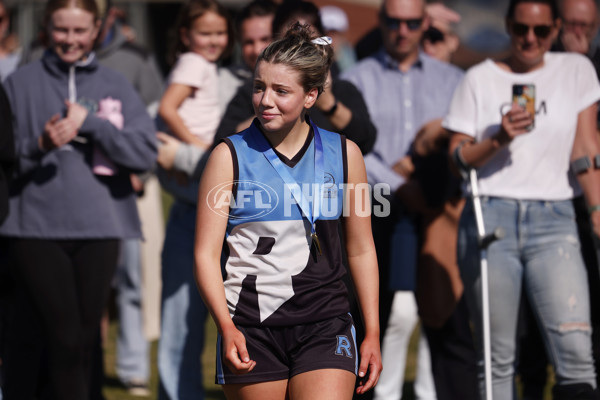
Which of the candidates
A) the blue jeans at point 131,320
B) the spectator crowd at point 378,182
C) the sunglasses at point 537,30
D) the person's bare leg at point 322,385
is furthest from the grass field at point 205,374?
the person's bare leg at point 322,385

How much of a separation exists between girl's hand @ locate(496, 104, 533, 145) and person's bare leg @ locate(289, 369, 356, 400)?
64.7 inches

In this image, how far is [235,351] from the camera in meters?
3.51

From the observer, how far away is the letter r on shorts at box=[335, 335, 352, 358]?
3670mm

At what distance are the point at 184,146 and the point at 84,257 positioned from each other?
2.74ft

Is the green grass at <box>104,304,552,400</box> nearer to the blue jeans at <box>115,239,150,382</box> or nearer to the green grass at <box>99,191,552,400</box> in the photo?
the green grass at <box>99,191,552,400</box>

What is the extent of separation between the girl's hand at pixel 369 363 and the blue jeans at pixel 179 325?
84.9 inches

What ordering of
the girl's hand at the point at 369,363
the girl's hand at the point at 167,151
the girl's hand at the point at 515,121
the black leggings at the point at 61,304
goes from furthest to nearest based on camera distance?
the girl's hand at the point at 167,151 → the black leggings at the point at 61,304 → the girl's hand at the point at 515,121 → the girl's hand at the point at 369,363

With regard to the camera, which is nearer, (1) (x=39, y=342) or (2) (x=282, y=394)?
(2) (x=282, y=394)

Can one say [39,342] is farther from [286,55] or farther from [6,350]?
[286,55]

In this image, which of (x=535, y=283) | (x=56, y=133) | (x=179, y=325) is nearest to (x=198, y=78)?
(x=56, y=133)

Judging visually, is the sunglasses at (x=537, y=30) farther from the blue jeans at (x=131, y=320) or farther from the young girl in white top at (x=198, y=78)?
the blue jeans at (x=131, y=320)

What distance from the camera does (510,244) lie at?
4891 mm

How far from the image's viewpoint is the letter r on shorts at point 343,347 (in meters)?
3.67

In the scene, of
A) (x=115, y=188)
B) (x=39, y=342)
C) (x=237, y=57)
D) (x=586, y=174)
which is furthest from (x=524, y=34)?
(x=237, y=57)
